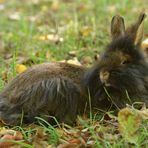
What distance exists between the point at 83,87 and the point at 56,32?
2.59 metres

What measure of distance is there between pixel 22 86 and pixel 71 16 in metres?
4.25

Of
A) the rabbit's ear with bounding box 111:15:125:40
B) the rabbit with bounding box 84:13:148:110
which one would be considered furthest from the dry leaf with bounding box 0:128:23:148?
the rabbit's ear with bounding box 111:15:125:40

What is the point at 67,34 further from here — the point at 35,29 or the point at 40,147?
the point at 40,147

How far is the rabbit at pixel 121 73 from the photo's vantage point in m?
4.77

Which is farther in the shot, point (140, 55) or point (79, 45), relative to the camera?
point (79, 45)

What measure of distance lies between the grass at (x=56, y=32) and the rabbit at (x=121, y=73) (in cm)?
26

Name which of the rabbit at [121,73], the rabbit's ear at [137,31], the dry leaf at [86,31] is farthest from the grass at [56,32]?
the rabbit's ear at [137,31]

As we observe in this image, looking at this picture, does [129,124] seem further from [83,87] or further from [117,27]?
[117,27]

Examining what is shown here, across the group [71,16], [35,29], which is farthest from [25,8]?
[35,29]

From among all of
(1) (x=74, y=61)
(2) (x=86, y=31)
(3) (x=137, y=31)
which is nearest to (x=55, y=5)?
(2) (x=86, y=31)

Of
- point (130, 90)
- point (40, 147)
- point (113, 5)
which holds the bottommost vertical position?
point (40, 147)

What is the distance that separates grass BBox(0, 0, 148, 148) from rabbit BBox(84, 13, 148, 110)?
0.26 m

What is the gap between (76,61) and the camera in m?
6.34

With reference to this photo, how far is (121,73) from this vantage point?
4.76 meters
